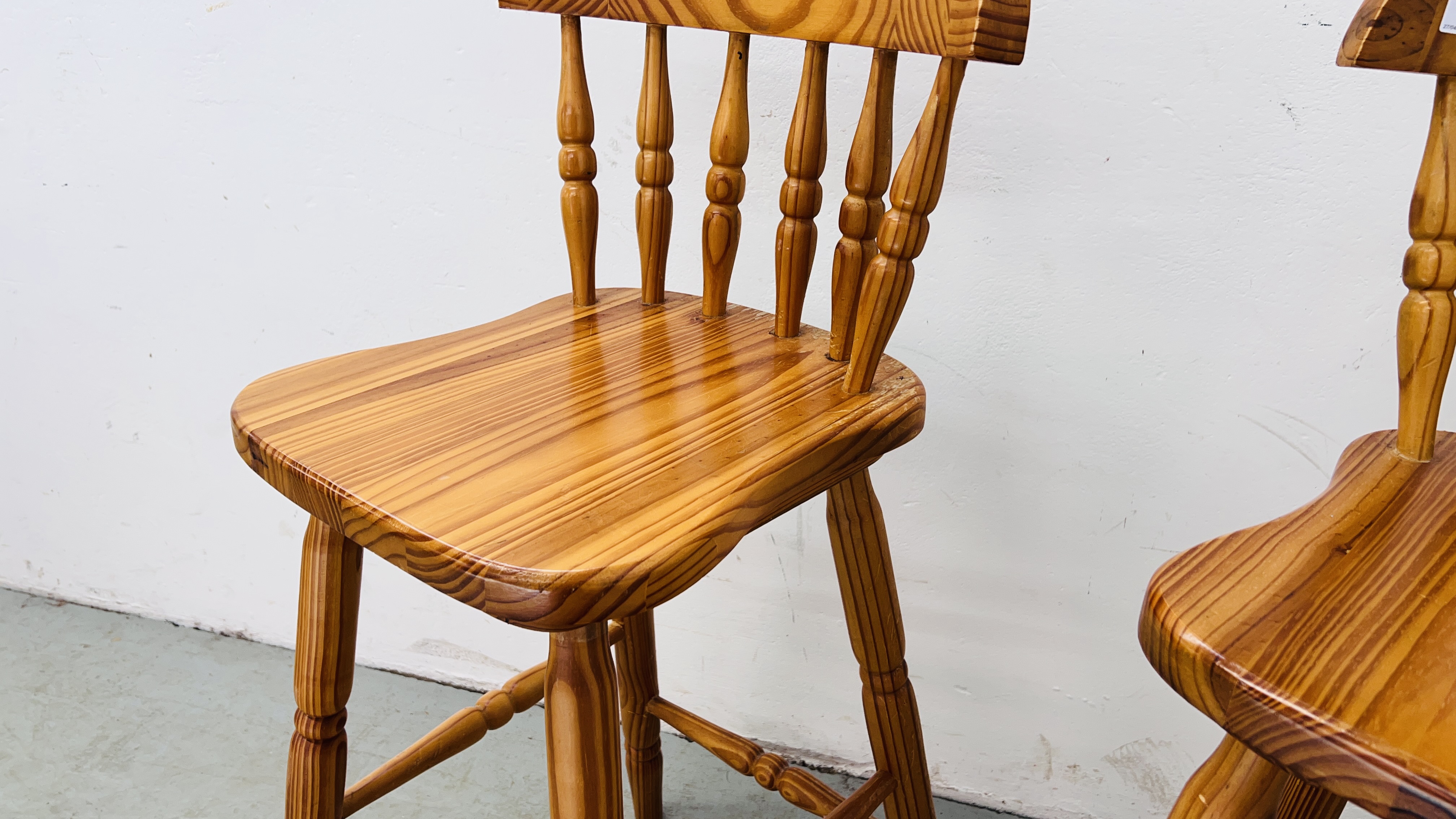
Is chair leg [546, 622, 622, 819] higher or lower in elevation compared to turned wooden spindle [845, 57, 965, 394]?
lower

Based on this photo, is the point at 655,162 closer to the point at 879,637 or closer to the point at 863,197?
the point at 863,197

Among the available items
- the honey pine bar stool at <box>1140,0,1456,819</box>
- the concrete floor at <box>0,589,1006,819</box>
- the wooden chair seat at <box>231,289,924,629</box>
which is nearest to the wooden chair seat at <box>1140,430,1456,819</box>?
the honey pine bar stool at <box>1140,0,1456,819</box>

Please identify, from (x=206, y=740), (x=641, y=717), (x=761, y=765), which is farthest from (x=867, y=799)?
(x=206, y=740)

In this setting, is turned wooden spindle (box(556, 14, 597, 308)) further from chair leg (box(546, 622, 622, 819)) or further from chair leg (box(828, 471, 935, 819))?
chair leg (box(546, 622, 622, 819))

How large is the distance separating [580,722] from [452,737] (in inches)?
12.7

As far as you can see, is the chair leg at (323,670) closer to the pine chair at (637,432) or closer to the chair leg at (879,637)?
the pine chair at (637,432)

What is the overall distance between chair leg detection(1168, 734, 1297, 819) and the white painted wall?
57 centimetres

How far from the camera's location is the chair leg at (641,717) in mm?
979

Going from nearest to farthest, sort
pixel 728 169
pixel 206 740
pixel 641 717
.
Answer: pixel 728 169
pixel 641 717
pixel 206 740

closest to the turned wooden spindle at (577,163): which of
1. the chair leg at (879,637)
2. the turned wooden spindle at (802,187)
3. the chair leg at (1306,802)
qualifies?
the turned wooden spindle at (802,187)

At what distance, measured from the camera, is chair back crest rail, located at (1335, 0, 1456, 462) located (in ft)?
1.84

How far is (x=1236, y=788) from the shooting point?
452mm

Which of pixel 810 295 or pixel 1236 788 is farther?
pixel 810 295

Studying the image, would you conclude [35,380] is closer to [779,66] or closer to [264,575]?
[264,575]
